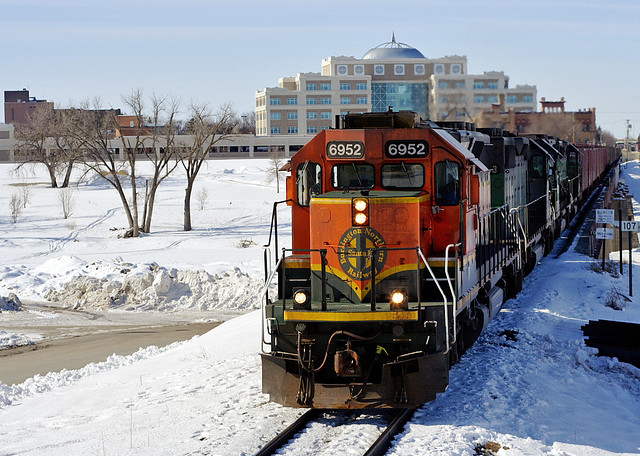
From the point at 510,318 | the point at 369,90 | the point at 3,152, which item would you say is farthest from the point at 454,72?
the point at 510,318

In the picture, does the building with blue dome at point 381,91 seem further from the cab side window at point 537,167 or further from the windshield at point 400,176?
the windshield at point 400,176

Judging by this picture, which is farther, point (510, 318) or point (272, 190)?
point (272, 190)

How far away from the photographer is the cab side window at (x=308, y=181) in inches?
424

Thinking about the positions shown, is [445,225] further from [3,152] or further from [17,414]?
[3,152]

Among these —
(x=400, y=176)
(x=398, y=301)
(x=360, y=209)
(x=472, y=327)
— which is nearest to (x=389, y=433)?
(x=398, y=301)

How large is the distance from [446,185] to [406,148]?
73cm

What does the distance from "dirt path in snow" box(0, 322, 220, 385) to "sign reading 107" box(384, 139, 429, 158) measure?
30.4ft

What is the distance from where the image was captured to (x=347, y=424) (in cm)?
949

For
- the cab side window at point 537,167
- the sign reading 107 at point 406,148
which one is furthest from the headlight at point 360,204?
the cab side window at point 537,167

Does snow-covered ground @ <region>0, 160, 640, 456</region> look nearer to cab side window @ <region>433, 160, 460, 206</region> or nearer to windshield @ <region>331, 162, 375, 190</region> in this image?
cab side window @ <region>433, 160, 460, 206</region>

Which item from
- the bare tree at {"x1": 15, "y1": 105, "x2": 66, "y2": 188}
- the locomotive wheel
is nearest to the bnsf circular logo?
the locomotive wheel

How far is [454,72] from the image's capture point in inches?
5123

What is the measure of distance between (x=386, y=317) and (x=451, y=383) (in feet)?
7.80

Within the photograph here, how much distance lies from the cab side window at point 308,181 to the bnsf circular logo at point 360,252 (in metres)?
1.21
